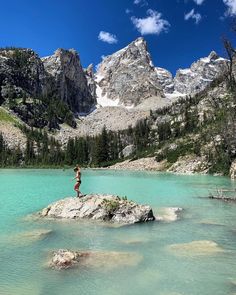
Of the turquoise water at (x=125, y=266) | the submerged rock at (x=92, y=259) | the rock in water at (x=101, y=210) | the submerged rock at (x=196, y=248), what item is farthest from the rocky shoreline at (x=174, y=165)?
the submerged rock at (x=92, y=259)

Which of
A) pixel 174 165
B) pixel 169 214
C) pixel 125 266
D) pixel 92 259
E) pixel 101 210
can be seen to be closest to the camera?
pixel 125 266

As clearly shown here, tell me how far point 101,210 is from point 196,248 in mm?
11261

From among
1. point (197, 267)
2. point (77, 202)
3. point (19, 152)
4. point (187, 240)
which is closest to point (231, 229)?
point (187, 240)

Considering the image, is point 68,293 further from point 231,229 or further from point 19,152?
point 19,152

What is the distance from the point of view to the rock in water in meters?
31.2

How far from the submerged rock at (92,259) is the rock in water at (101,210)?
9831 millimetres

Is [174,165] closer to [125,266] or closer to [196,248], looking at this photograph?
[196,248]

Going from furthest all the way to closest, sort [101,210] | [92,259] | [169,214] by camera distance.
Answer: [169,214]
[101,210]
[92,259]

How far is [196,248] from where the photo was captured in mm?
22234

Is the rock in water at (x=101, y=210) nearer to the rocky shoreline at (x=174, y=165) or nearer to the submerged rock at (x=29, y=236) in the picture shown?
the submerged rock at (x=29, y=236)

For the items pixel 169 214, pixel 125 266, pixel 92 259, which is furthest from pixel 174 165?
pixel 125 266

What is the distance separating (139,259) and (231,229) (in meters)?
10.4

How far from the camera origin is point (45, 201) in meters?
44.0

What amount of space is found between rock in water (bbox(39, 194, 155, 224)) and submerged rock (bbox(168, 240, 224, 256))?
8013mm
